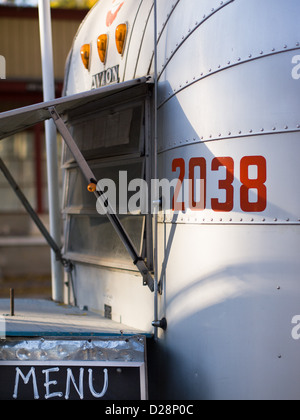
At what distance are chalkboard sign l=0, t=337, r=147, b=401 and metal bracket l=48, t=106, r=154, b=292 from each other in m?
0.60

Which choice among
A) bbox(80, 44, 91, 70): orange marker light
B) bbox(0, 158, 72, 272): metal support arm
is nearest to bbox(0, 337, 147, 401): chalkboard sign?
bbox(0, 158, 72, 272): metal support arm

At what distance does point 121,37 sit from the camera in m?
5.29

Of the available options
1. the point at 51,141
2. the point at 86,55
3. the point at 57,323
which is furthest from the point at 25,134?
the point at 57,323

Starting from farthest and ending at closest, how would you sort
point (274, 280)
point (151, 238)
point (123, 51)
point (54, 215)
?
1. point (54, 215)
2. point (123, 51)
3. point (151, 238)
4. point (274, 280)

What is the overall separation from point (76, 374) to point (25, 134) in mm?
13612

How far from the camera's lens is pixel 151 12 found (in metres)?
4.92

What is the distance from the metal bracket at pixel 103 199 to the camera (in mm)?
4609

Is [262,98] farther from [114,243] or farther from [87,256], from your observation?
[87,256]

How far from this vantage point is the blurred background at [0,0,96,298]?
15.5 m

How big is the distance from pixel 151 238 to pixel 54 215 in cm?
230

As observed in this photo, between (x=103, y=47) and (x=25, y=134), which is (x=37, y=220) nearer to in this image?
(x=103, y=47)

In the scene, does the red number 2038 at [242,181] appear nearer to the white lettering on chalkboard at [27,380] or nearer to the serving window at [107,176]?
the serving window at [107,176]

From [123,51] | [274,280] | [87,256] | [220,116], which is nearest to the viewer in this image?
[274,280]
